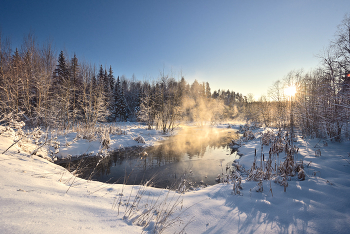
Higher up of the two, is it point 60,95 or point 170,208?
point 60,95

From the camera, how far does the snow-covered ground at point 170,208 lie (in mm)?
1434

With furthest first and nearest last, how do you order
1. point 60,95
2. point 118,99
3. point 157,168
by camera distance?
1. point 118,99
2. point 60,95
3. point 157,168

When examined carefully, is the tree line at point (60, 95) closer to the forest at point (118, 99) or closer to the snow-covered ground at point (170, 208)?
the forest at point (118, 99)

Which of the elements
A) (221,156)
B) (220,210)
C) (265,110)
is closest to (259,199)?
(220,210)

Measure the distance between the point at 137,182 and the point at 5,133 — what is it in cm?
399

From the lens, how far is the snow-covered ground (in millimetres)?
1434

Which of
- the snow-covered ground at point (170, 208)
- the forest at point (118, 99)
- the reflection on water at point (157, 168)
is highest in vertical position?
the forest at point (118, 99)

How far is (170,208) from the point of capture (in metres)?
2.65

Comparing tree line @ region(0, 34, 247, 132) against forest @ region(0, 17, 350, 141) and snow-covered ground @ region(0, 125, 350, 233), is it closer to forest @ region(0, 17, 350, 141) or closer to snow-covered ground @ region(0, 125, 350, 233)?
forest @ region(0, 17, 350, 141)

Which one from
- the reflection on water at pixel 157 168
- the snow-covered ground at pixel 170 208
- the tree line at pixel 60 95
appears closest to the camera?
the snow-covered ground at pixel 170 208

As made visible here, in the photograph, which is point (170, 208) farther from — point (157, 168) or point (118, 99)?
point (118, 99)

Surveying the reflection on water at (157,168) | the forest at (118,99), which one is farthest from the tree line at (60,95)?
the reflection on water at (157,168)

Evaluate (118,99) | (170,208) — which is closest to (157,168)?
(170,208)

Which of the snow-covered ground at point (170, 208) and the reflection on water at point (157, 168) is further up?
the snow-covered ground at point (170, 208)
